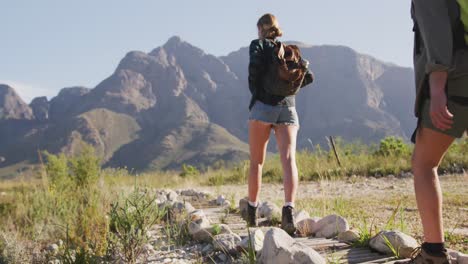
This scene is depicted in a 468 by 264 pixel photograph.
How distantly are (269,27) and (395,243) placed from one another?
2.20 metres

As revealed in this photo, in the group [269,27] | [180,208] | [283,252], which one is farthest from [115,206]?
[269,27]

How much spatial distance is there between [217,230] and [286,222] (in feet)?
1.83

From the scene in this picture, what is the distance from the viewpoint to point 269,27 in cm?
392

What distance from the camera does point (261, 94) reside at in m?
3.78

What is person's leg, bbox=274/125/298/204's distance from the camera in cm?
359

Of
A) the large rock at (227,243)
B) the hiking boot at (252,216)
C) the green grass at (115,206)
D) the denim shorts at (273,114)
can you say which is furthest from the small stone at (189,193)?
the large rock at (227,243)

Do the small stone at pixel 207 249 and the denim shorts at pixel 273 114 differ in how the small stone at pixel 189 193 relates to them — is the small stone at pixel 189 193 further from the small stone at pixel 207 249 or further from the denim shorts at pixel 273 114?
the small stone at pixel 207 249

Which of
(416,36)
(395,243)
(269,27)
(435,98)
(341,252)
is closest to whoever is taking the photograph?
(435,98)

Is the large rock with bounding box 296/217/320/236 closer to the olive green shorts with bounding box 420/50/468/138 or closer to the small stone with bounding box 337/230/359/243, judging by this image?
the small stone with bounding box 337/230/359/243

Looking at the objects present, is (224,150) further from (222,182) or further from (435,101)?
(435,101)

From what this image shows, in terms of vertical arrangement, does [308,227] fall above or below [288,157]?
below

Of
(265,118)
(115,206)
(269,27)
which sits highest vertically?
(269,27)

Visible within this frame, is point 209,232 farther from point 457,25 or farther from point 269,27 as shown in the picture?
point 457,25

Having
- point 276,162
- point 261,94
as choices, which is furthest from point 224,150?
point 261,94
